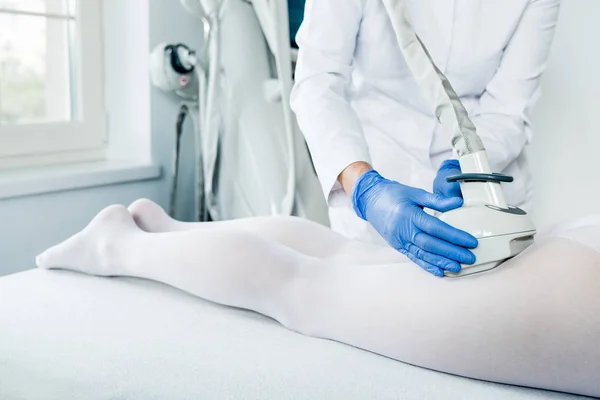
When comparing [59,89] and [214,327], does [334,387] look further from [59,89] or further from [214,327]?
[59,89]

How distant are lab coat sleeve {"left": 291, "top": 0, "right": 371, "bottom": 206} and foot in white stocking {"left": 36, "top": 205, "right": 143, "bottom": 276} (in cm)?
40

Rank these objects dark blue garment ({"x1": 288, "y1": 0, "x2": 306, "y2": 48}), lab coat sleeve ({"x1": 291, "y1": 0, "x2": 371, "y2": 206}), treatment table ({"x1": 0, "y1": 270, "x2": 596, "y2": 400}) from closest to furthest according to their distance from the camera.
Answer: treatment table ({"x1": 0, "y1": 270, "x2": 596, "y2": 400}) → lab coat sleeve ({"x1": 291, "y1": 0, "x2": 371, "y2": 206}) → dark blue garment ({"x1": 288, "y1": 0, "x2": 306, "y2": 48})

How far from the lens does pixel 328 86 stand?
147 centimetres

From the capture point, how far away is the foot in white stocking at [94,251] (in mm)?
1339

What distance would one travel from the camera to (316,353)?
1.00 meters

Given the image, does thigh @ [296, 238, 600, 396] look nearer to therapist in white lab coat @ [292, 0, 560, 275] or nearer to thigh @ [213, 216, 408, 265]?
thigh @ [213, 216, 408, 265]

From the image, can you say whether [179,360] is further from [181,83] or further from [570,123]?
[570,123]

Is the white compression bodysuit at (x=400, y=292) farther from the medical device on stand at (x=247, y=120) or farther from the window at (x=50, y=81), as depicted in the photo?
the window at (x=50, y=81)

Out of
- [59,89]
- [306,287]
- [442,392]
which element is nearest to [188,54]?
[59,89]

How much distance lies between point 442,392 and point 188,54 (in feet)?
5.00

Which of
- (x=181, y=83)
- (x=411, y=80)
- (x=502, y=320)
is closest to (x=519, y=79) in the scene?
(x=411, y=80)

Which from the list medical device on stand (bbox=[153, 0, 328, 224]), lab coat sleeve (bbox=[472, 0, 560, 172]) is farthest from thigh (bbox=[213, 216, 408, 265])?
medical device on stand (bbox=[153, 0, 328, 224])

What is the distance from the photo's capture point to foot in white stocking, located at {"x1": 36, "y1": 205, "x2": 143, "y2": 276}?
1.34 metres

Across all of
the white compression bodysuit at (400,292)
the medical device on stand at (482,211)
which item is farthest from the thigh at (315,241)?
the medical device on stand at (482,211)
